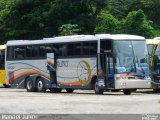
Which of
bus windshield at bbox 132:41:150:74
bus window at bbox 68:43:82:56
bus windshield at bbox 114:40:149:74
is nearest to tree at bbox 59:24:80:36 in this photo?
bus window at bbox 68:43:82:56

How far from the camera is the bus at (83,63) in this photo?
28906 mm

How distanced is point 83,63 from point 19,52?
245 inches

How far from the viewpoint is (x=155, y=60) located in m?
32.2

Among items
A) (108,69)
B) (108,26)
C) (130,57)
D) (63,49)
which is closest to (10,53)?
(63,49)

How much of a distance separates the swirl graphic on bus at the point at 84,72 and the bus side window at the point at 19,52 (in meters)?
5.26

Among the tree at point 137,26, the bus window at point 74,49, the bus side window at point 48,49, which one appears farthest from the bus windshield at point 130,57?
the tree at point 137,26

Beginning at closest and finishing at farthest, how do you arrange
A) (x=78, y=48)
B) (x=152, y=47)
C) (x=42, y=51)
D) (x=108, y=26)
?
(x=78, y=48) → (x=152, y=47) → (x=42, y=51) → (x=108, y=26)

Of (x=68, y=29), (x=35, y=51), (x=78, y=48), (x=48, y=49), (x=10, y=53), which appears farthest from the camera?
(x=68, y=29)

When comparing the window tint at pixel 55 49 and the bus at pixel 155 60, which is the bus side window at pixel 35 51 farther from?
the bus at pixel 155 60

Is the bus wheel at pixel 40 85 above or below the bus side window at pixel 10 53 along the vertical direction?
below

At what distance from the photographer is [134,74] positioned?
95.4ft

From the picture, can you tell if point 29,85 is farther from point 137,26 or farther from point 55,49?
point 137,26

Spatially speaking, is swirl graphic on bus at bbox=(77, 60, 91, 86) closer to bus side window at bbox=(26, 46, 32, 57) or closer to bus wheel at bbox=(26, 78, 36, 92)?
bus wheel at bbox=(26, 78, 36, 92)

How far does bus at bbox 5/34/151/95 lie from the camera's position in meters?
28.9
